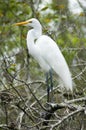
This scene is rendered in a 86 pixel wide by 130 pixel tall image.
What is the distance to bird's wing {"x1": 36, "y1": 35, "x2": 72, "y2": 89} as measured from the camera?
5.50 metres

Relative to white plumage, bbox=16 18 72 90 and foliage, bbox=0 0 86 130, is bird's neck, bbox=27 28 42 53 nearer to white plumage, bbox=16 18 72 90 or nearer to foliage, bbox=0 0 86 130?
white plumage, bbox=16 18 72 90

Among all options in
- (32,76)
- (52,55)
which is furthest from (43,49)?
(32,76)

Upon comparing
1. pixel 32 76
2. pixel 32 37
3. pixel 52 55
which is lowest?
pixel 32 76

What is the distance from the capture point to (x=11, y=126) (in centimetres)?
434

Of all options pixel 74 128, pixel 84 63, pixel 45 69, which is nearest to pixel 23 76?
pixel 45 69

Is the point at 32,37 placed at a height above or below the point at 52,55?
above

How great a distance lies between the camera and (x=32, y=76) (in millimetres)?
7305

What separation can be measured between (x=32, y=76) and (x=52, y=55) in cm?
162

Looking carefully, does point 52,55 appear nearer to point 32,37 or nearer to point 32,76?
point 32,37

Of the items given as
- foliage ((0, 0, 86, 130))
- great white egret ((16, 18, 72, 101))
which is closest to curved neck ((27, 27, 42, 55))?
great white egret ((16, 18, 72, 101))

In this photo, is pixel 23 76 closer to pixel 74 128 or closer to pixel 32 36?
pixel 32 36

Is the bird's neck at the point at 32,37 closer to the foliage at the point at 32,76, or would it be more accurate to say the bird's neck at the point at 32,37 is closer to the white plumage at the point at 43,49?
the white plumage at the point at 43,49

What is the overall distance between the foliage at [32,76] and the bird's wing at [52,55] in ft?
0.28

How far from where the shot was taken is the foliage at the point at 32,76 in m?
4.44
